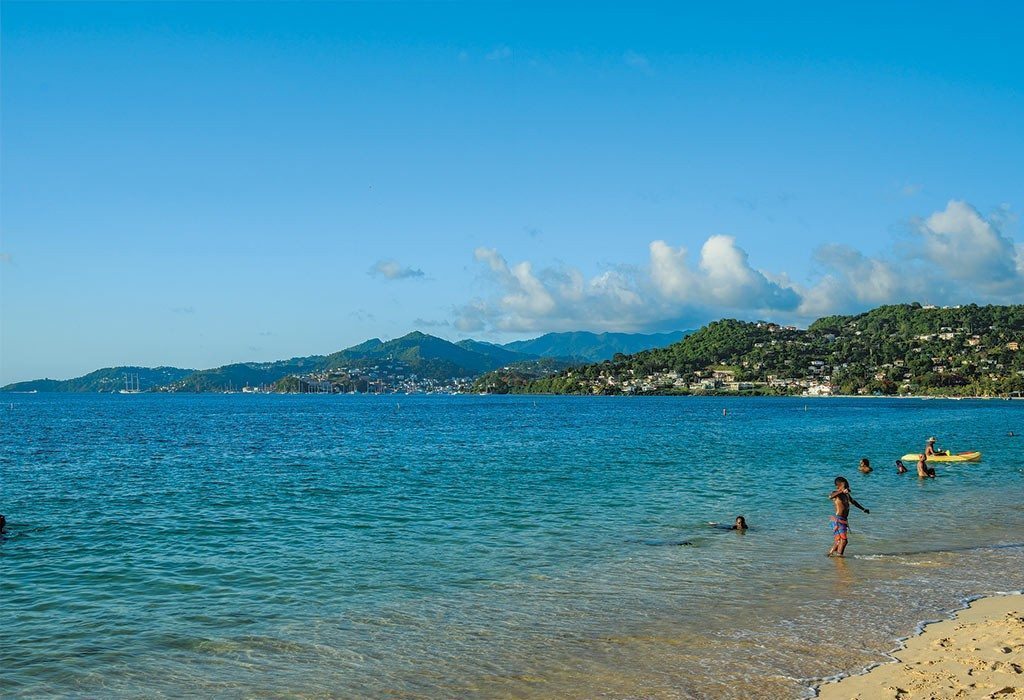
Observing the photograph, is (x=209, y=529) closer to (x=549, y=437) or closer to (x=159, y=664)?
(x=159, y=664)

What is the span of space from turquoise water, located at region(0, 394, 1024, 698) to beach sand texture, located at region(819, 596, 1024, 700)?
2.04 ft

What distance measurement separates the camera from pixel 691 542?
79.6 ft

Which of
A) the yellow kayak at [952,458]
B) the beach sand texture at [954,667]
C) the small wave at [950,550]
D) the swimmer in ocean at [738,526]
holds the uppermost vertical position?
the beach sand texture at [954,667]

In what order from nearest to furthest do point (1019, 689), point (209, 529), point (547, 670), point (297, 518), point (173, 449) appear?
point (1019, 689) → point (547, 670) → point (209, 529) → point (297, 518) → point (173, 449)

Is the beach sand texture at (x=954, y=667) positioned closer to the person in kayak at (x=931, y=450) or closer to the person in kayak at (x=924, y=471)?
the person in kayak at (x=924, y=471)

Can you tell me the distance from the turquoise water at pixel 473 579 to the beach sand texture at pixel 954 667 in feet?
2.04

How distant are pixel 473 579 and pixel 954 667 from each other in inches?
416

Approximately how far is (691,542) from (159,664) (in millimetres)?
15545

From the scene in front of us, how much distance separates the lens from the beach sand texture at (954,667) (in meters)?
11.5

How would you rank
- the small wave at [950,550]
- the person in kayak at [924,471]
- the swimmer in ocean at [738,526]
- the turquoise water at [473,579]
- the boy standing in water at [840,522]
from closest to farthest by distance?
the turquoise water at [473,579]
the boy standing in water at [840,522]
the small wave at [950,550]
the swimmer in ocean at [738,526]
the person in kayak at [924,471]

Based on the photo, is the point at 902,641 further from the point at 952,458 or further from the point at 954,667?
the point at 952,458

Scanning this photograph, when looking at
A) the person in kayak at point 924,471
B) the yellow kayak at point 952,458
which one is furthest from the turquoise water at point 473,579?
the yellow kayak at point 952,458

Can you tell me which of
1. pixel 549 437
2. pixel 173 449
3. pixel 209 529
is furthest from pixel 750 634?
pixel 549 437

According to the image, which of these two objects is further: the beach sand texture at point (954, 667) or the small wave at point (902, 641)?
the small wave at point (902, 641)
